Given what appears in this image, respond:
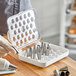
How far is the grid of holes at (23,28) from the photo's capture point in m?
1.39

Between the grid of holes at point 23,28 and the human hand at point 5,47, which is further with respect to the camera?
the grid of holes at point 23,28

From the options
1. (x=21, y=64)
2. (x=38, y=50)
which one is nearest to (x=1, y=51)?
(x=21, y=64)

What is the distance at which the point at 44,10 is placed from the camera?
130 inches

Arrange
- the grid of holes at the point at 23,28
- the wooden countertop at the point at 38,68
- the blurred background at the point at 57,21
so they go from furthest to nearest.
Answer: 1. the blurred background at the point at 57,21
2. the grid of holes at the point at 23,28
3. the wooden countertop at the point at 38,68

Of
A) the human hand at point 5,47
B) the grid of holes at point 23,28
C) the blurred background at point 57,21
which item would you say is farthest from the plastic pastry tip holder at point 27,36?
the blurred background at point 57,21

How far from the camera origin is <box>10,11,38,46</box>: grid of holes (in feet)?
4.57

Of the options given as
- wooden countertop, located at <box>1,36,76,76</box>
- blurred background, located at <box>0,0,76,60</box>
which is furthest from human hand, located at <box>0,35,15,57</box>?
blurred background, located at <box>0,0,76,60</box>

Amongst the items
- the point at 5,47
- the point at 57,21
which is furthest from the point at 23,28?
the point at 57,21

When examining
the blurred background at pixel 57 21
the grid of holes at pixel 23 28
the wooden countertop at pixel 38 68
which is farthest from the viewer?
the blurred background at pixel 57 21

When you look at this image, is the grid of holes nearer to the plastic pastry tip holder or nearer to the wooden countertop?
the plastic pastry tip holder

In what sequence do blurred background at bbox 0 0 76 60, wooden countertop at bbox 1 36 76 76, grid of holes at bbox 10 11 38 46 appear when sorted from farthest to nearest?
1. blurred background at bbox 0 0 76 60
2. grid of holes at bbox 10 11 38 46
3. wooden countertop at bbox 1 36 76 76

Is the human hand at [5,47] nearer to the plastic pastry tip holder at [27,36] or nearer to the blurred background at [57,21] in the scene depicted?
the plastic pastry tip holder at [27,36]

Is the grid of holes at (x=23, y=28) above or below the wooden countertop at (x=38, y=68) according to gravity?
above

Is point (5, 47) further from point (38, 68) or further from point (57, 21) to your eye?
point (57, 21)
